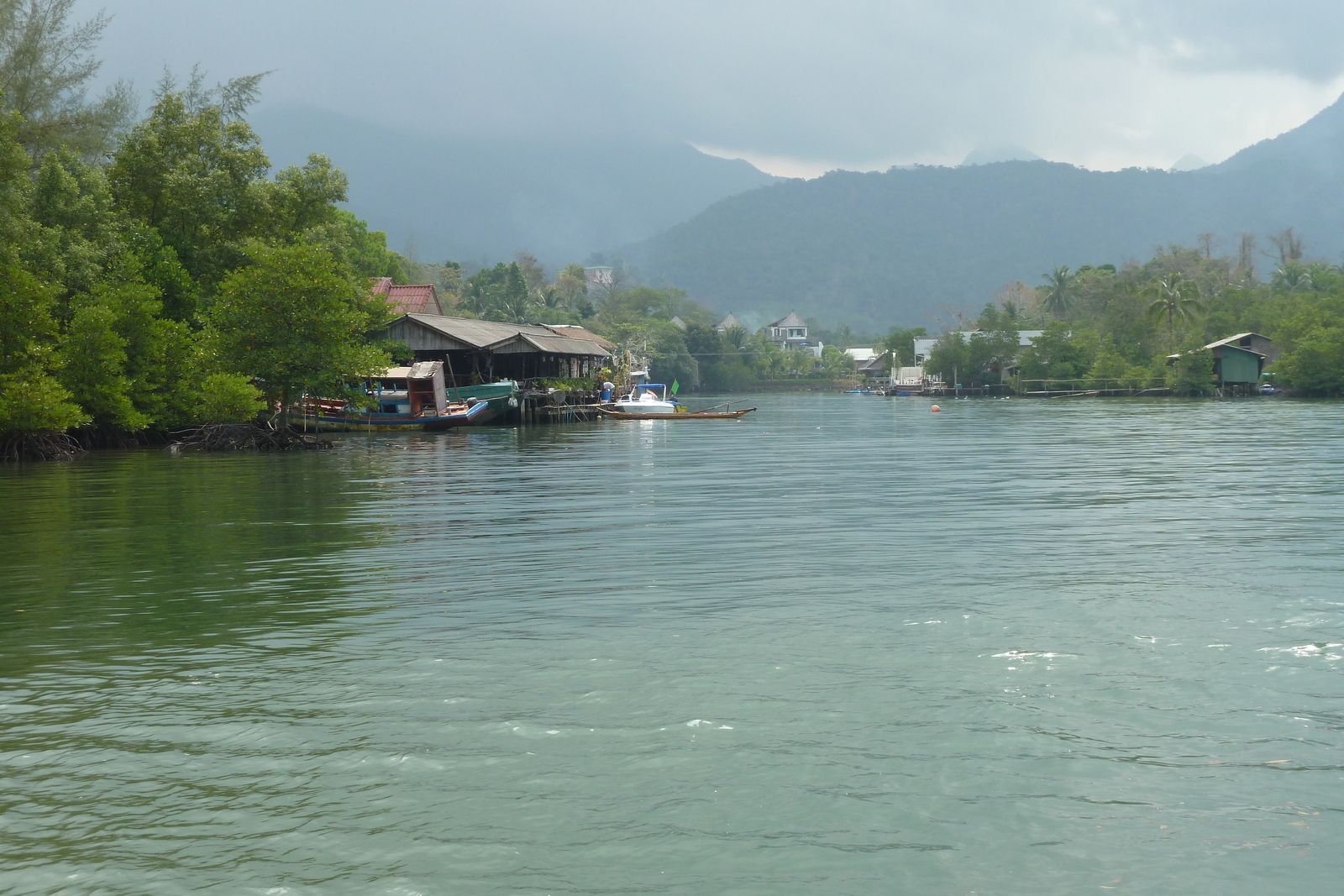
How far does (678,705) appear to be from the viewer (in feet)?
26.6

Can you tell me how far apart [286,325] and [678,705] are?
37.0 metres

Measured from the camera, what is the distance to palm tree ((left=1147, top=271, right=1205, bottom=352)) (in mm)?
108062

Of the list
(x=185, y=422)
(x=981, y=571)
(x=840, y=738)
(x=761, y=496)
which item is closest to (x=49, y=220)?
(x=185, y=422)

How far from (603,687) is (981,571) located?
257 inches

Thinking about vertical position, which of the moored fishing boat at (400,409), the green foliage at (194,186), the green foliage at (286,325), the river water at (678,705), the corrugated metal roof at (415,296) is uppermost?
the green foliage at (194,186)

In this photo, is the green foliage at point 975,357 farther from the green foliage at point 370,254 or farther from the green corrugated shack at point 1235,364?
the green foliage at point 370,254

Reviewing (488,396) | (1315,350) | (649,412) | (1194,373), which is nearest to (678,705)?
(488,396)

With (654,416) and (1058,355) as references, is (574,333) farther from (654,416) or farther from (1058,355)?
(1058,355)

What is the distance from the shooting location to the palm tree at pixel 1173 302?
10806cm

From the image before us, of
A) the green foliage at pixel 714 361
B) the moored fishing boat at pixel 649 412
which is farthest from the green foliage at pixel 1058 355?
the moored fishing boat at pixel 649 412

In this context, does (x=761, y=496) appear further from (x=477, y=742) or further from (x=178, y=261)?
(x=178, y=261)

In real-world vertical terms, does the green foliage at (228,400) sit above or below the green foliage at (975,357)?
below

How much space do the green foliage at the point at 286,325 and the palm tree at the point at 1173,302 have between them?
294ft

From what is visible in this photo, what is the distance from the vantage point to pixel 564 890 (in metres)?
5.29
